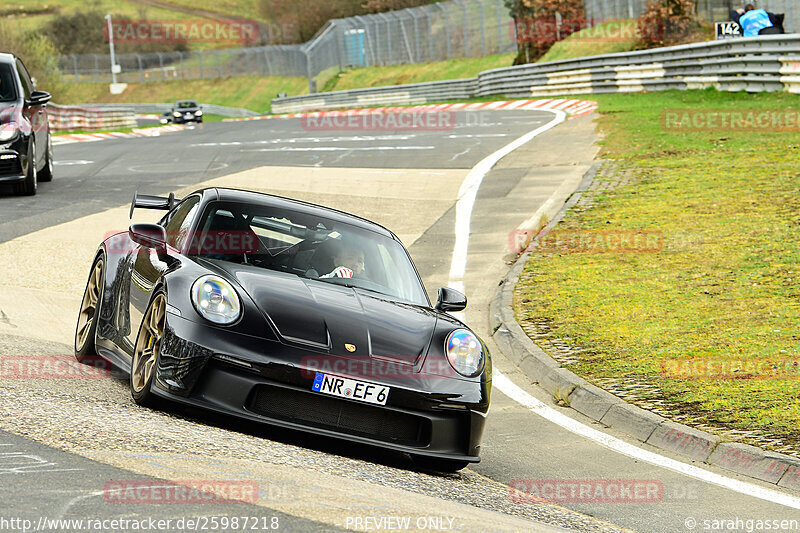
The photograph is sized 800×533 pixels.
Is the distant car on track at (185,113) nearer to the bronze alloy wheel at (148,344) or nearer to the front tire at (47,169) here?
the front tire at (47,169)

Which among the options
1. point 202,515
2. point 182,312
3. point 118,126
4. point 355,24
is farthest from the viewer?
point 355,24

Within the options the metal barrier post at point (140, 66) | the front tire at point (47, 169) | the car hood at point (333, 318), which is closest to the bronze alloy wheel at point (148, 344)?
the car hood at point (333, 318)

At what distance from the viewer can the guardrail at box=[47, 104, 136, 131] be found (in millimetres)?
41312

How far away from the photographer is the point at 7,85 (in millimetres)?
16406

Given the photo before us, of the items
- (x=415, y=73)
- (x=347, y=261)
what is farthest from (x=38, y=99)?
(x=415, y=73)

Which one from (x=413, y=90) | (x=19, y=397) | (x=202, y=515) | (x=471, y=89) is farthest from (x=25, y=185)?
(x=413, y=90)

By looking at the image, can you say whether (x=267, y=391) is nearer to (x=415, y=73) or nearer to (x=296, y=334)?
(x=296, y=334)

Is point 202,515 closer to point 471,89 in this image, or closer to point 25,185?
point 25,185

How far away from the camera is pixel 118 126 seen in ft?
154

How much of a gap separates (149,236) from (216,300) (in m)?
1.18

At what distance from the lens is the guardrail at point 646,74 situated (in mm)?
25672

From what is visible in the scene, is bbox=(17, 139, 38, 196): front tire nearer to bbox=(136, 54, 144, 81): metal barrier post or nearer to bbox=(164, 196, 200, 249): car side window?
bbox=(164, 196, 200, 249): car side window

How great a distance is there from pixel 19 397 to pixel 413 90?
42.6 metres

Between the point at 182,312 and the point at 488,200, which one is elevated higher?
the point at 182,312
